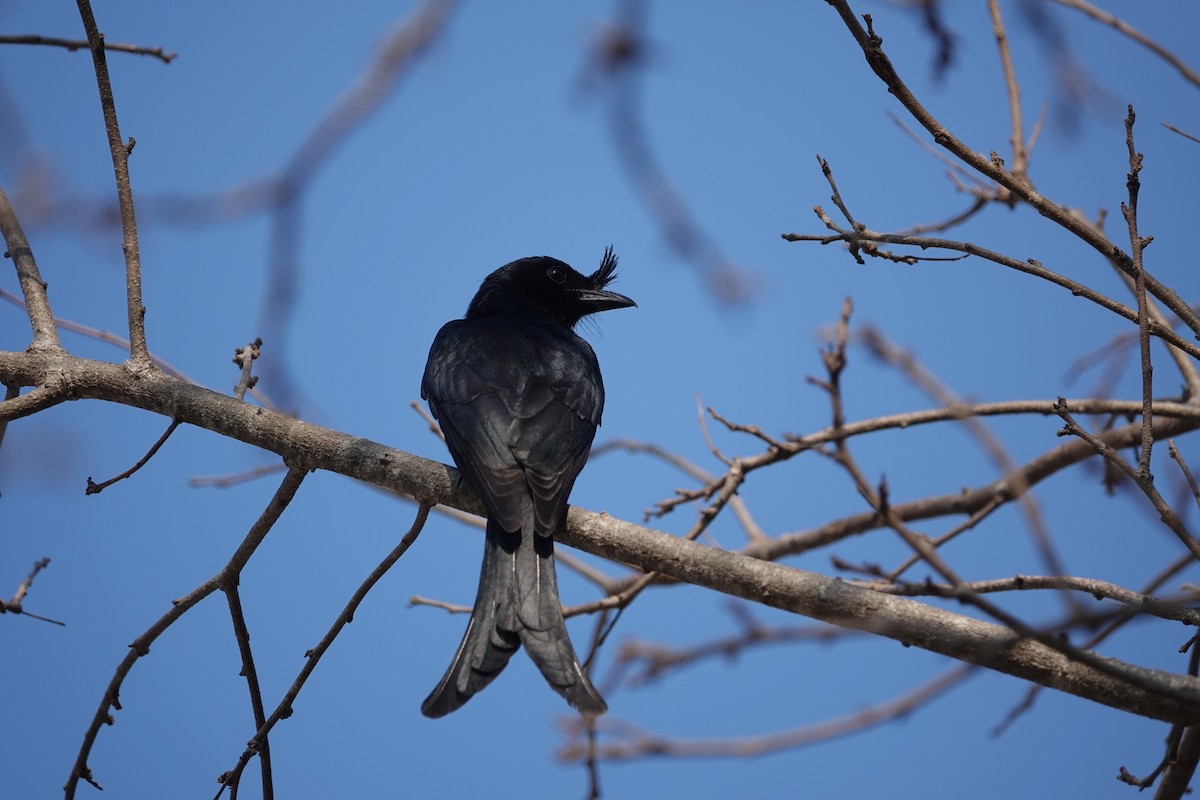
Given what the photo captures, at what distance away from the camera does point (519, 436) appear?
3918 millimetres

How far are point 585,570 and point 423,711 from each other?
2366 mm

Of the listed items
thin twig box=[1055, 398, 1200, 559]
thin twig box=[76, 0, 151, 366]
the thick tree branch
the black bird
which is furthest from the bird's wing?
thin twig box=[1055, 398, 1200, 559]

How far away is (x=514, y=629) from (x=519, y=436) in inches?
37.0

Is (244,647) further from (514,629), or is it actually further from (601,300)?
(601,300)

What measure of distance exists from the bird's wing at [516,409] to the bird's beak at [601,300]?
54cm

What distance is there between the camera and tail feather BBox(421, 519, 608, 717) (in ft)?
9.43

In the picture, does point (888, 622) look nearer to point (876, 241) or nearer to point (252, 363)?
point (876, 241)

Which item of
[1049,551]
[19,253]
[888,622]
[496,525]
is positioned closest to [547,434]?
[496,525]

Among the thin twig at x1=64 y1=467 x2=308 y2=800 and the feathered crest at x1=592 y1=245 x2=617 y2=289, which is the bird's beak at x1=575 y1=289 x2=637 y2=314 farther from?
the thin twig at x1=64 y1=467 x2=308 y2=800

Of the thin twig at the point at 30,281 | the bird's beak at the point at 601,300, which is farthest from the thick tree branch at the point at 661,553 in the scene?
the bird's beak at the point at 601,300

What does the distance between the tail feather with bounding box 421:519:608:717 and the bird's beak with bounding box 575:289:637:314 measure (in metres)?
2.19

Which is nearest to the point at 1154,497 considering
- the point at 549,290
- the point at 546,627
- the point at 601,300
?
the point at 546,627

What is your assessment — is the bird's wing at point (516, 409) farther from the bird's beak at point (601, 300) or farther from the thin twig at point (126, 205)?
the thin twig at point (126, 205)

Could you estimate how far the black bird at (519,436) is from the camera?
3053 millimetres
